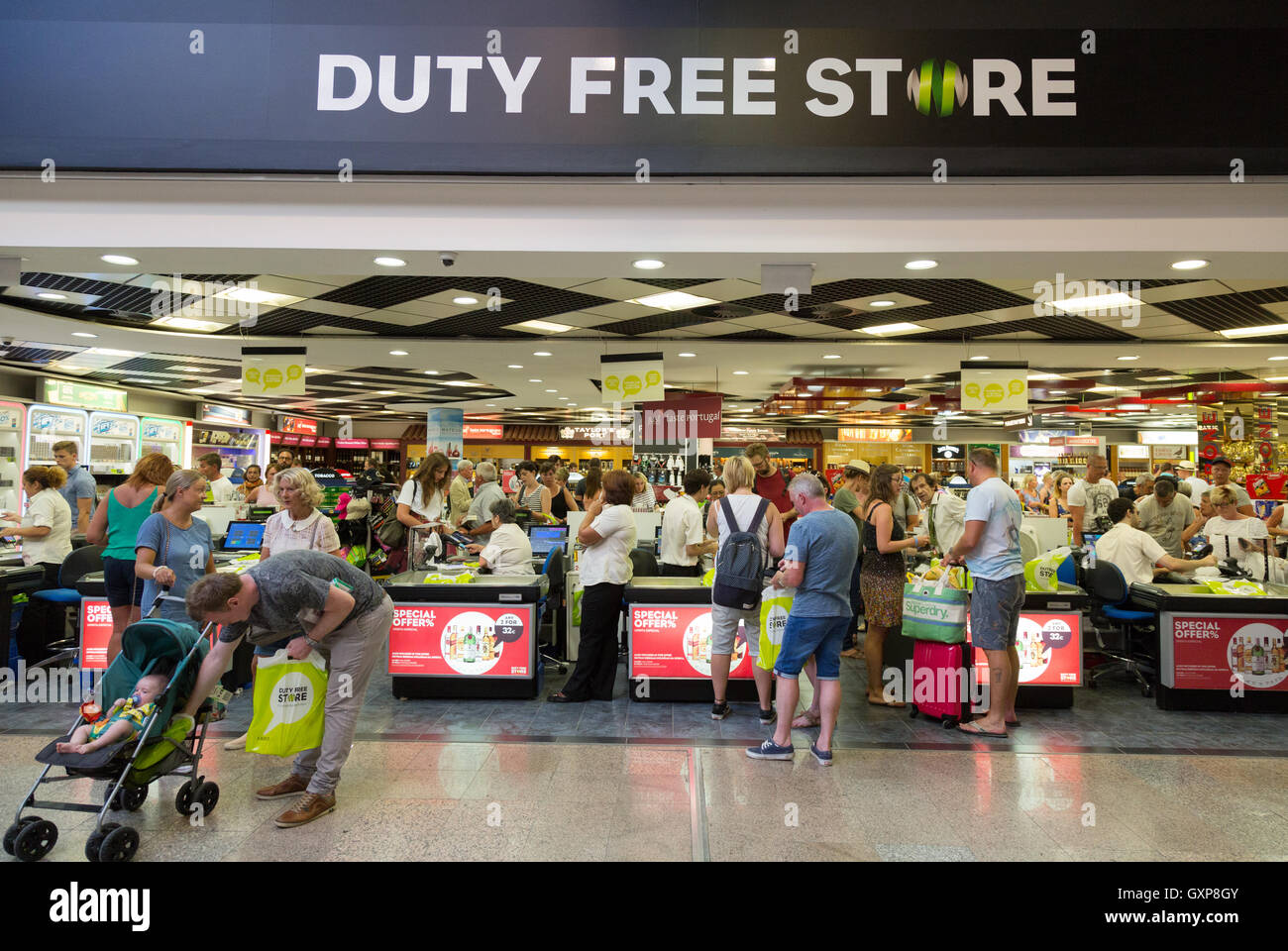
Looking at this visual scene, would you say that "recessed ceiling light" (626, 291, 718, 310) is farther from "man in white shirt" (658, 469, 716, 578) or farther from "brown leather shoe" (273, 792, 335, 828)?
"brown leather shoe" (273, 792, 335, 828)

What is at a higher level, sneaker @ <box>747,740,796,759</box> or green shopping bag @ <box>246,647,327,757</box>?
green shopping bag @ <box>246,647,327,757</box>

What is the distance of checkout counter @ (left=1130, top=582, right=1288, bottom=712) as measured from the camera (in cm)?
482

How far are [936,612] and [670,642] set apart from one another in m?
1.76

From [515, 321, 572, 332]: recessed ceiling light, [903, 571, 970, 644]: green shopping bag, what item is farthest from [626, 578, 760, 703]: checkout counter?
[515, 321, 572, 332]: recessed ceiling light

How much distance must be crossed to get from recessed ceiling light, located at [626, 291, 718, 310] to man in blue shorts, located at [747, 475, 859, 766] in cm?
320

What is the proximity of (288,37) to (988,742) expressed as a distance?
587 centimetres

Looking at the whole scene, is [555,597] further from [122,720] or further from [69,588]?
[69,588]

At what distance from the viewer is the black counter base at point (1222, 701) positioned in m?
4.82

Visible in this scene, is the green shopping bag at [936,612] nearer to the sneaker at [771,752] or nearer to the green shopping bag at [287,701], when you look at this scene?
the sneaker at [771,752]

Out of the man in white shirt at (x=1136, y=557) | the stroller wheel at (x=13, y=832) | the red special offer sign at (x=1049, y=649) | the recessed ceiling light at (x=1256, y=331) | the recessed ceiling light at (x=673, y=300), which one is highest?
the recessed ceiling light at (x=673, y=300)

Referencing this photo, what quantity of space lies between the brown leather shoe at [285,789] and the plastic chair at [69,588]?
3257 millimetres

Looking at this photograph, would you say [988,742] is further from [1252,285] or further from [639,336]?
[639,336]

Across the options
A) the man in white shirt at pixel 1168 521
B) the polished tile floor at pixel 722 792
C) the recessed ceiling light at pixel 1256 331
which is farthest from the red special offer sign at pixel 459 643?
the recessed ceiling light at pixel 1256 331

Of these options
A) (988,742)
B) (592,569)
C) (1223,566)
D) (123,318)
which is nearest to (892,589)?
(988,742)
